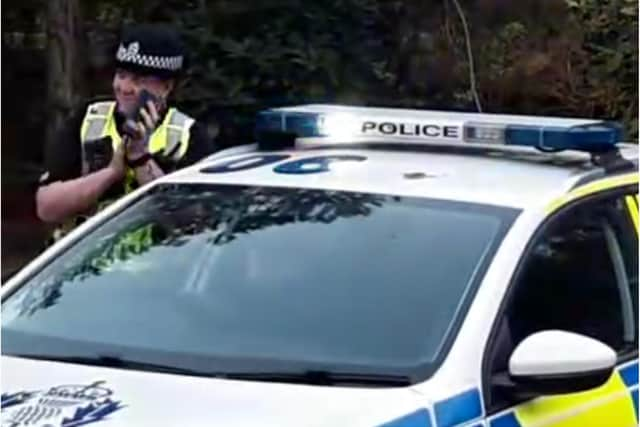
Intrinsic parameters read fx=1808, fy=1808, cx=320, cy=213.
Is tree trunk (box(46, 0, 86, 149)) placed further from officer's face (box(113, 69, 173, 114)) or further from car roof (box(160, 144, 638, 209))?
car roof (box(160, 144, 638, 209))

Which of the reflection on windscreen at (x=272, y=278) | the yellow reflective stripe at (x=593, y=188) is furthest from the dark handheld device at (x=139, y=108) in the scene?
the yellow reflective stripe at (x=593, y=188)

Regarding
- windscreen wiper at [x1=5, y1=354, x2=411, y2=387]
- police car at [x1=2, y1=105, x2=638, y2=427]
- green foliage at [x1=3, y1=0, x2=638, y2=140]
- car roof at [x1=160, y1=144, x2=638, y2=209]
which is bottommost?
green foliage at [x1=3, y1=0, x2=638, y2=140]

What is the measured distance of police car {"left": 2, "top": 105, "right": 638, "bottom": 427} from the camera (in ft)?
12.5

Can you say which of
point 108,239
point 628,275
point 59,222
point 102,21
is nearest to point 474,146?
point 628,275

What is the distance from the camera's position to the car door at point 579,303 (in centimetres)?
396

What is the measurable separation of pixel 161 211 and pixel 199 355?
80cm

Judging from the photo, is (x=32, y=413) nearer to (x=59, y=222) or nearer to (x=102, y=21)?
(x=59, y=222)

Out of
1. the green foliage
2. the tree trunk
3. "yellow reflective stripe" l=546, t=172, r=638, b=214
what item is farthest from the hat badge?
the tree trunk

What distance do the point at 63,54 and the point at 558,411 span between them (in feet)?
21.4

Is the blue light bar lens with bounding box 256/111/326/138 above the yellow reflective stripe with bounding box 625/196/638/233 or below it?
above

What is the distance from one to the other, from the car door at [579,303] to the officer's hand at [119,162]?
5.19 feet

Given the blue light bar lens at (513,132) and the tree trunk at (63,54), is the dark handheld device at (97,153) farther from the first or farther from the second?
the tree trunk at (63,54)

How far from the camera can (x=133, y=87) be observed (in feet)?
18.6

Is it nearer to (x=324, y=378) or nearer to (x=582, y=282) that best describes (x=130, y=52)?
(x=582, y=282)
